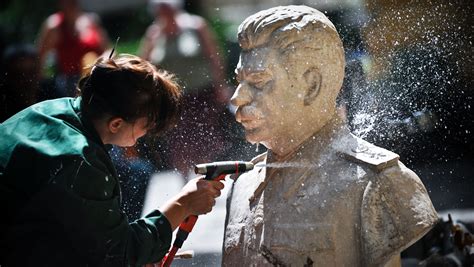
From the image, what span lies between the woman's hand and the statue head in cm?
19

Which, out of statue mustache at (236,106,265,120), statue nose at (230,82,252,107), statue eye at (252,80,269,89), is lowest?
statue mustache at (236,106,265,120)

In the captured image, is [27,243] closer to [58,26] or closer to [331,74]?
[331,74]

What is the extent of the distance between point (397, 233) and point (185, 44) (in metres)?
1.54

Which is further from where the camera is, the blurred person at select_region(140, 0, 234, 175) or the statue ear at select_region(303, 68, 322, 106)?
the blurred person at select_region(140, 0, 234, 175)

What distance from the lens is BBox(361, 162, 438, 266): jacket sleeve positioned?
2.07 metres

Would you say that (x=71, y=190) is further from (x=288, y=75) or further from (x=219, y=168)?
(x=288, y=75)

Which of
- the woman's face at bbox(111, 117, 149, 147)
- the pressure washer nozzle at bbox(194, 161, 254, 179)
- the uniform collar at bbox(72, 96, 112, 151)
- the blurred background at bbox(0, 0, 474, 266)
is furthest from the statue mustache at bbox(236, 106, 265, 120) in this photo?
the blurred background at bbox(0, 0, 474, 266)

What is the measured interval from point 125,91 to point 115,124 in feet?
0.31

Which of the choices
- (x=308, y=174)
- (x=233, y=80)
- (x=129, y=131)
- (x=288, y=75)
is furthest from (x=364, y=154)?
(x=233, y=80)

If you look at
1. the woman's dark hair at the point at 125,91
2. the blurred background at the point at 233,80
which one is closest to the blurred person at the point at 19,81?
the blurred background at the point at 233,80

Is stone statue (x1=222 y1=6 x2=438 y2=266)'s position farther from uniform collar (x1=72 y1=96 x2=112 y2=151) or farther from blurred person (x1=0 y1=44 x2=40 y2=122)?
blurred person (x1=0 y1=44 x2=40 y2=122)

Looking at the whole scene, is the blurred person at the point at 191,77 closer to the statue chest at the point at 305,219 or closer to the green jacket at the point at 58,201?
the statue chest at the point at 305,219

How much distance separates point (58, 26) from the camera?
3.50 metres

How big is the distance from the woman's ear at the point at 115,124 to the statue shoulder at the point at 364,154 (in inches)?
23.7
